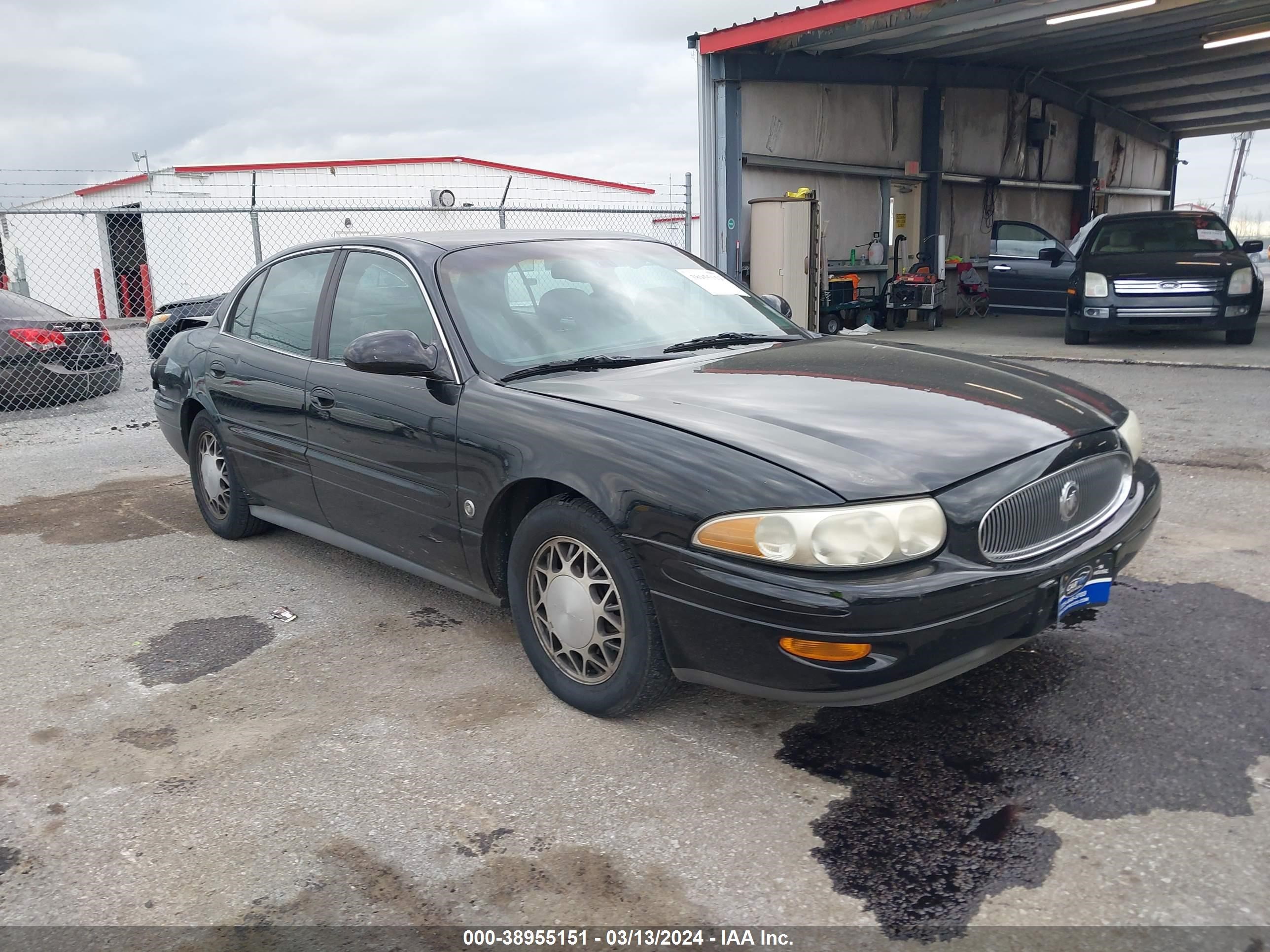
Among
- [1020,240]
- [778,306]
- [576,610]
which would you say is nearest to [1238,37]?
[1020,240]

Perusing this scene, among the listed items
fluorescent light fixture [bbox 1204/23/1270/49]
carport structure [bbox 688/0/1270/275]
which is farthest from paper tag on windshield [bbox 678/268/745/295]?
fluorescent light fixture [bbox 1204/23/1270/49]

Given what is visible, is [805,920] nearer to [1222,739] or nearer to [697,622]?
[697,622]

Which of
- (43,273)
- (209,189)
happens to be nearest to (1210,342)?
(209,189)

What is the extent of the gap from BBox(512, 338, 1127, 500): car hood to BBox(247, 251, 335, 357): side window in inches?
54.7

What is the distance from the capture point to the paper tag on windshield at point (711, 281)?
4.25 metres

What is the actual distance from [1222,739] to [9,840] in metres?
3.23

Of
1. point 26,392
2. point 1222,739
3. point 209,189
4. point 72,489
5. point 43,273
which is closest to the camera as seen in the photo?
point 1222,739

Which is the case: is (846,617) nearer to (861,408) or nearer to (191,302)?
(861,408)

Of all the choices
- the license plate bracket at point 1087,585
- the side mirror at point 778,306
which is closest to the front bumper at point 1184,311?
the side mirror at point 778,306

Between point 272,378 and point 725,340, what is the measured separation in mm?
1945

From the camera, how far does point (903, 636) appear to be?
2.47m

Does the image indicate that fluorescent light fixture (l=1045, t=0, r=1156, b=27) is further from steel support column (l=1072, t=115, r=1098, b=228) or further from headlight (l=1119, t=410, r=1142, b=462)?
headlight (l=1119, t=410, r=1142, b=462)

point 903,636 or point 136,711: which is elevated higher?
point 903,636

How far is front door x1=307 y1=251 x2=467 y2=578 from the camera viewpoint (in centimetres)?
348
